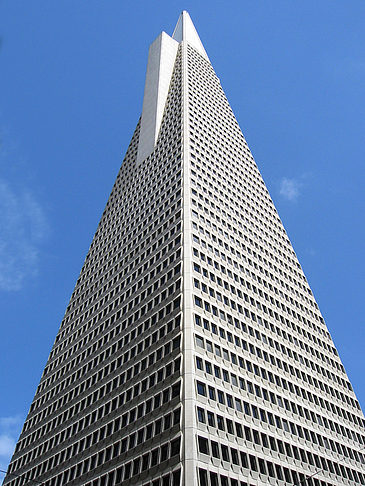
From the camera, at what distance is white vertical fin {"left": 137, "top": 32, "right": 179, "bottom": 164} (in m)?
102

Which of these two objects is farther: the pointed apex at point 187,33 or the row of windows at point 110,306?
the pointed apex at point 187,33

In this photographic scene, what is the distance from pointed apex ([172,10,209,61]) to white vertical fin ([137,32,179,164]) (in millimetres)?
8610

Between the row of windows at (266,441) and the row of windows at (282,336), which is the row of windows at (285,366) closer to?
the row of windows at (282,336)

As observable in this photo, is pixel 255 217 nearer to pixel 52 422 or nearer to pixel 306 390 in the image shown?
pixel 306 390

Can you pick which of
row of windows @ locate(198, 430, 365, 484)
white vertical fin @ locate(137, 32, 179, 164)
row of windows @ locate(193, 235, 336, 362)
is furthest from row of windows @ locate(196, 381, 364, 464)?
white vertical fin @ locate(137, 32, 179, 164)

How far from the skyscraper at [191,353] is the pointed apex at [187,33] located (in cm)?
5118

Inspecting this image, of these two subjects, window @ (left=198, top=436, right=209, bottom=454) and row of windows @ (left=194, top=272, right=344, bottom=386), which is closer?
window @ (left=198, top=436, right=209, bottom=454)

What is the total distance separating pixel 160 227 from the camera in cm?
7050

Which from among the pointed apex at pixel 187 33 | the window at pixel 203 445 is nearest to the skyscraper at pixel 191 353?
the window at pixel 203 445

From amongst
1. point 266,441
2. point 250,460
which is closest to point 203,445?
point 250,460

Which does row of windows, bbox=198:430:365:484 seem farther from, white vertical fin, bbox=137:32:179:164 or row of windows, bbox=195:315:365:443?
white vertical fin, bbox=137:32:179:164

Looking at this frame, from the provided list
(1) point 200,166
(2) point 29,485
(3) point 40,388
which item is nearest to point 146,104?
(1) point 200,166

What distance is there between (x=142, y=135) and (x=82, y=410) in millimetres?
66783

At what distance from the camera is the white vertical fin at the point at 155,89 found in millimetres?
102250
